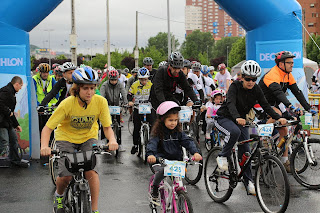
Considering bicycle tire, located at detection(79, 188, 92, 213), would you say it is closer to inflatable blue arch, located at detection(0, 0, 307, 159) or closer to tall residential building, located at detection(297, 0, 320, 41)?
inflatable blue arch, located at detection(0, 0, 307, 159)

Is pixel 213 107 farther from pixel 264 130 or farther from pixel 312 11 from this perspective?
pixel 312 11

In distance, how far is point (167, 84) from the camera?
8727mm

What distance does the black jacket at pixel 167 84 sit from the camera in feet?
27.9

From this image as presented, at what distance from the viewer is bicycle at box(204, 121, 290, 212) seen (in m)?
5.92

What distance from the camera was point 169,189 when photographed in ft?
17.0

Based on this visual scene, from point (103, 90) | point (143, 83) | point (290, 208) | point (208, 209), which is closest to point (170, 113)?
point (208, 209)

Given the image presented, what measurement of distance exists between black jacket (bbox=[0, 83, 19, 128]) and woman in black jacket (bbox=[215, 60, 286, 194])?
15.0 feet

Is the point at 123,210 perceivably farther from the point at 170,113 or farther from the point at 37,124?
the point at 37,124

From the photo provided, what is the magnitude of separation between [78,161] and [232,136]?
8.32 feet

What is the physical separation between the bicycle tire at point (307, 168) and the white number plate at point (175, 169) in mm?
3270

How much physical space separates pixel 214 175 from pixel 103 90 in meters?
5.09

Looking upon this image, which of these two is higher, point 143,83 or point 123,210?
point 143,83

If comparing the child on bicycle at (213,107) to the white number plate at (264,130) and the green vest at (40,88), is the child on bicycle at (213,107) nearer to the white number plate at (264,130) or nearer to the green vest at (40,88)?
the green vest at (40,88)

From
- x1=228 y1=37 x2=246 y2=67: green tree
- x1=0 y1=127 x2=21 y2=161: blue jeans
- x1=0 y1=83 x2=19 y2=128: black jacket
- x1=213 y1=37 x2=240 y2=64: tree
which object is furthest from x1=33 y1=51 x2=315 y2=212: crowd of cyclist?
x1=213 y1=37 x2=240 y2=64: tree
